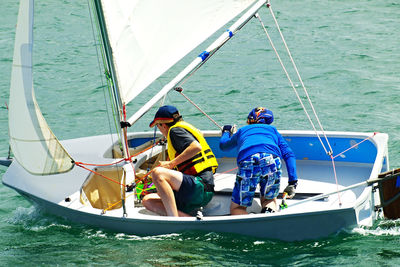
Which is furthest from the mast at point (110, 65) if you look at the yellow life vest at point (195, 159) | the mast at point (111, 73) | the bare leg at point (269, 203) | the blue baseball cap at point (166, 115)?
the bare leg at point (269, 203)

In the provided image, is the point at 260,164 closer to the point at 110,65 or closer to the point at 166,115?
the point at 166,115

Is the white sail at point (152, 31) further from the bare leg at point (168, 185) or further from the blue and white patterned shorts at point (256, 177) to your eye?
the blue and white patterned shorts at point (256, 177)

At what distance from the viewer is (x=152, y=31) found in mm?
6133

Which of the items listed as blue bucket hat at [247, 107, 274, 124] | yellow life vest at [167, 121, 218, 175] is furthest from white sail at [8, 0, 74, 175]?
blue bucket hat at [247, 107, 274, 124]

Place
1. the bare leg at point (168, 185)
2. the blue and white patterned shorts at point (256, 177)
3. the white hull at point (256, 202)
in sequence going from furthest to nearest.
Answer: the bare leg at point (168, 185) → the blue and white patterned shorts at point (256, 177) → the white hull at point (256, 202)

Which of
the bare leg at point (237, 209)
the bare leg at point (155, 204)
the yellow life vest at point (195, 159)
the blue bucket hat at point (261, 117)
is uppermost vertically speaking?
the blue bucket hat at point (261, 117)

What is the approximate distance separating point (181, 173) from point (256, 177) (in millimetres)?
670

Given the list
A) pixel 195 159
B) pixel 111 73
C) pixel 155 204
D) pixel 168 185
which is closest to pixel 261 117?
pixel 195 159

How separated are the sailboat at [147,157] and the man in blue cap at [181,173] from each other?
0.19 m

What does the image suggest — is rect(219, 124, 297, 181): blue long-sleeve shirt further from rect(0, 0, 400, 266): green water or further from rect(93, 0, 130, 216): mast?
rect(93, 0, 130, 216): mast

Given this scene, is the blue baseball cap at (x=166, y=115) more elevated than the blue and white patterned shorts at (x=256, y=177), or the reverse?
the blue baseball cap at (x=166, y=115)

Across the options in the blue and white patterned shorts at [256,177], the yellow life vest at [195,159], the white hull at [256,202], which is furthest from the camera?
the yellow life vest at [195,159]

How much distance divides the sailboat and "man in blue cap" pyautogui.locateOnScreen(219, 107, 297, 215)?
24 cm

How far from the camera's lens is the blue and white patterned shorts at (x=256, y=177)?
19.0ft
